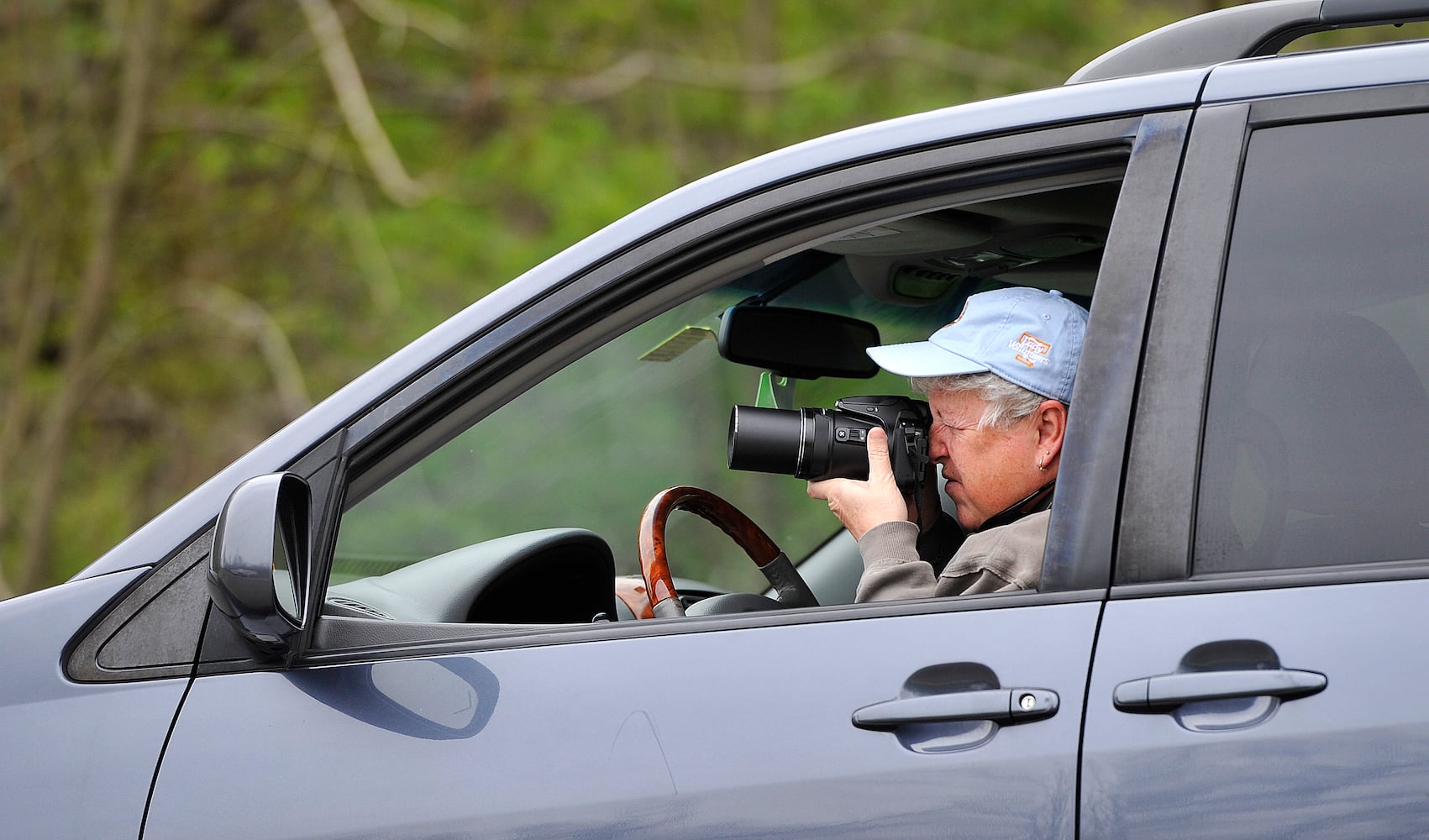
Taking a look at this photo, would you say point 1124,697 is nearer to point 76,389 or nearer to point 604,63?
point 76,389

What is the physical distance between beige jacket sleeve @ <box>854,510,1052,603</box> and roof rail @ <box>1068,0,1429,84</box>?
0.58 m

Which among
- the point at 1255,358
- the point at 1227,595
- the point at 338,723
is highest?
the point at 1255,358

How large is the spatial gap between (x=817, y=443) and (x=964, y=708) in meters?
0.60

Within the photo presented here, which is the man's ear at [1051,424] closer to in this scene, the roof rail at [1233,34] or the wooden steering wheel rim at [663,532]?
the roof rail at [1233,34]

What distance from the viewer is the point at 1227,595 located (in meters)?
1.27

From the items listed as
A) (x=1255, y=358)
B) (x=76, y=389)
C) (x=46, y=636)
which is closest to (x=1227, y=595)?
(x=1255, y=358)

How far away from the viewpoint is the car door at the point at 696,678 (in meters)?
1.28

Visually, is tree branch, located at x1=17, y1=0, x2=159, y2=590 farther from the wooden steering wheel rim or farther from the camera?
the camera

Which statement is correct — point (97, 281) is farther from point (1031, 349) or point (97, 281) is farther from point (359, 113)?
point (1031, 349)

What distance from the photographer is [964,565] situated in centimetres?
162

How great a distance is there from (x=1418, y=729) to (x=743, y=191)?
2.97ft

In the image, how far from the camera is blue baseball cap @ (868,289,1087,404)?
181 centimetres

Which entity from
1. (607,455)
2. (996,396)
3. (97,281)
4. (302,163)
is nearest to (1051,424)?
(996,396)

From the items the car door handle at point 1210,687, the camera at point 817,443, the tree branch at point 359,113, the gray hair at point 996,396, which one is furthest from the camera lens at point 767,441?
the tree branch at point 359,113
